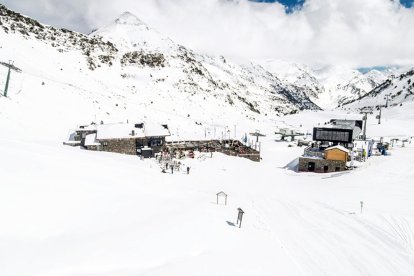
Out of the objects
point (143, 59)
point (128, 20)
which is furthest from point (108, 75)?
point (128, 20)

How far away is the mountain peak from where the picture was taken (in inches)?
6672

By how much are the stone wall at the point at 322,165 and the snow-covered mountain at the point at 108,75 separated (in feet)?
135

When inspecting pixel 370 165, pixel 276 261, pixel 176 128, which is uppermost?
pixel 176 128

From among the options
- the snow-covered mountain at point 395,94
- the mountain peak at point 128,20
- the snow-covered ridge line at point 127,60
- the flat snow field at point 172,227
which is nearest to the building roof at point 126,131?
the flat snow field at point 172,227

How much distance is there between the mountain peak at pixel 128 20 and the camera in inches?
6672

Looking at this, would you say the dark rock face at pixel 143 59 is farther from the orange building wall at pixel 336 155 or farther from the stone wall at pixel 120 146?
the orange building wall at pixel 336 155

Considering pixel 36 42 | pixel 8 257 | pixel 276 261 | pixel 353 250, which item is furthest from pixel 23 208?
pixel 36 42

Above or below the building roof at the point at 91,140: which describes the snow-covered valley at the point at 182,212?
below

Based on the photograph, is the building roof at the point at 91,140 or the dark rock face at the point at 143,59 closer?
the building roof at the point at 91,140

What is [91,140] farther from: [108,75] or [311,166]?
[108,75]

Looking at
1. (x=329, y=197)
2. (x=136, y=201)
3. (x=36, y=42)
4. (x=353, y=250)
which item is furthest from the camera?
(x=36, y=42)

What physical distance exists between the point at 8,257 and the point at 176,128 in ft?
225

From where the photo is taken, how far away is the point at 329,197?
33094 millimetres

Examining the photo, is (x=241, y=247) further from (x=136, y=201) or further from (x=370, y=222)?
(x=370, y=222)
